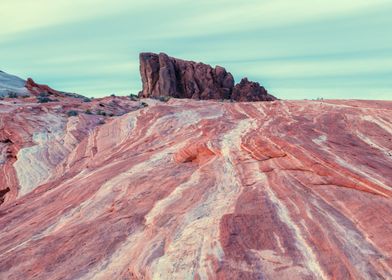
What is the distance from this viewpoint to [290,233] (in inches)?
381

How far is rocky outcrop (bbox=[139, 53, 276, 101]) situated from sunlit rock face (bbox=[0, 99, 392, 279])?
75618mm

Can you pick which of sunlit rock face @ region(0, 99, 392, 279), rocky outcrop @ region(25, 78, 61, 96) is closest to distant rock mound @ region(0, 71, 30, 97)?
rocky outcrop @ region(25, 78, 61, 96)

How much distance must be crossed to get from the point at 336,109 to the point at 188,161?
8828mm

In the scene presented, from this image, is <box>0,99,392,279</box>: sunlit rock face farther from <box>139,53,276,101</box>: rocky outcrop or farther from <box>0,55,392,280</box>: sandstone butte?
<box>139,53,276,101</box>: rocky outcrop

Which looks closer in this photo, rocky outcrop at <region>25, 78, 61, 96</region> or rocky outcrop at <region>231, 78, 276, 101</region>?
rocky outcrop at <region>25, 78, 61, 96</region>

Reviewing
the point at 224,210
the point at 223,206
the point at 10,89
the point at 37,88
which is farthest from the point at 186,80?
the point at 224,210

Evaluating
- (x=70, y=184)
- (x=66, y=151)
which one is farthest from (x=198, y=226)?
(x=66, y=151)

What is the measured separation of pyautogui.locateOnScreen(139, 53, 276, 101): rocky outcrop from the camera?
93.9m

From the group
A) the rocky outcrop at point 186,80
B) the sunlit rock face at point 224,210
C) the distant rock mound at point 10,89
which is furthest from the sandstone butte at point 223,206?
the rocky outcrop at point 186,80

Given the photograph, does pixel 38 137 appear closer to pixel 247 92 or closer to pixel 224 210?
pixel 224 210

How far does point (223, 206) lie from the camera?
37.0ft

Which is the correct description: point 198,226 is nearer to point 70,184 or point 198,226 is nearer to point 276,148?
point 276,148

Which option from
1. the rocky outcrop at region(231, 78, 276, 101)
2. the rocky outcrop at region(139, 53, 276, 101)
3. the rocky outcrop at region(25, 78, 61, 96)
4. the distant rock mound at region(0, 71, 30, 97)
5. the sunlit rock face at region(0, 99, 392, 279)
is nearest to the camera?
the sunlit rock face at region(0, 99, 392, 279)

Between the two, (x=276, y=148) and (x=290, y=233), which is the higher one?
(x=276, y=148)
